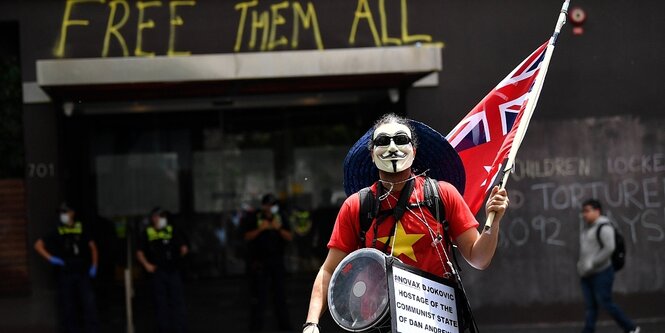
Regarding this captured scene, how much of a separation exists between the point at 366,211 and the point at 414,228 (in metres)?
0.25

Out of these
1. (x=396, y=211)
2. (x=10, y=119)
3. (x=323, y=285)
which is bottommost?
(x=323, y=285)

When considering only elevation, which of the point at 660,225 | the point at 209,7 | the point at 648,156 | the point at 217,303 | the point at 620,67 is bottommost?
the point at 217,303

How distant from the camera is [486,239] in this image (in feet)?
16.3

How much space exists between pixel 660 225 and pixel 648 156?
2.83 feet

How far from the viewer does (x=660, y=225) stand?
13.4 metres

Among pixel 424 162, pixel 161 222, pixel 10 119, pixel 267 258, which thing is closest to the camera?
pixel 424 162

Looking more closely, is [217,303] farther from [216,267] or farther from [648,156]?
[648,156]

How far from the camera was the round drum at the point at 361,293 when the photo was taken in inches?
186

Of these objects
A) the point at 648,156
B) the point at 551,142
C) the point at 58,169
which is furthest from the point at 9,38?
the point at 648,156

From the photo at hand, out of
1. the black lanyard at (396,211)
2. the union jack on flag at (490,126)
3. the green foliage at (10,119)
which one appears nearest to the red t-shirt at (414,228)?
the black lanyard at (396,211)

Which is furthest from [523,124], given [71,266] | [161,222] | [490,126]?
[71,266]

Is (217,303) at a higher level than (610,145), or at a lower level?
lower

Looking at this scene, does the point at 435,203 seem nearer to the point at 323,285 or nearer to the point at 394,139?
the point at 394,139

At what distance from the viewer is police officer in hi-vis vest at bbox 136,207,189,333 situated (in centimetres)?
1274
